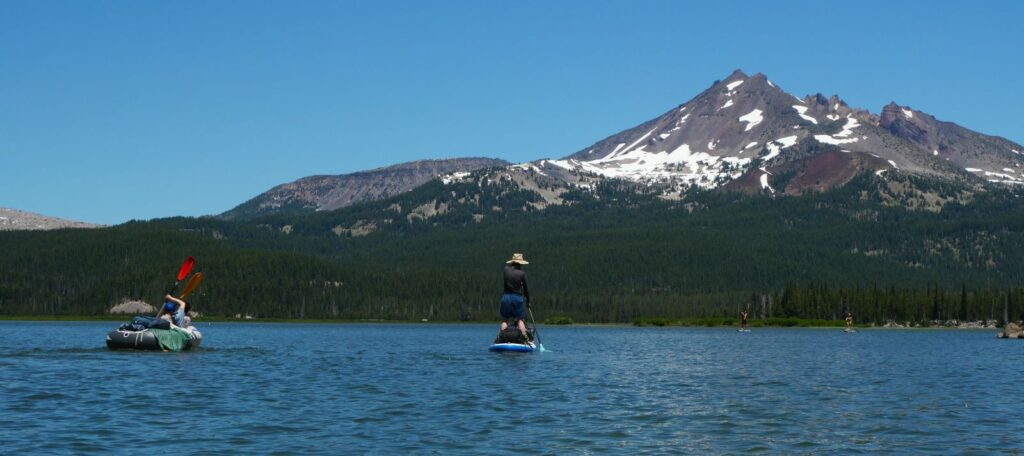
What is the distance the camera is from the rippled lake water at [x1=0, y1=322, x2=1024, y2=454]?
4081cm

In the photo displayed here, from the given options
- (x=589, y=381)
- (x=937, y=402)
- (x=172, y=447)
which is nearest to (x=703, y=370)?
(x=589, y=381)

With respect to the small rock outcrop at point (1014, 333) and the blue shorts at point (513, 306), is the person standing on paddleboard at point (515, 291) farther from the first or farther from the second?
the small rock outcrop at point (1014, 333)

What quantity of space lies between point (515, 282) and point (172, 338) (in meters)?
24.6

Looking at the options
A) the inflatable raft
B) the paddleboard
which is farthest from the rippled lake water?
the paddleboard

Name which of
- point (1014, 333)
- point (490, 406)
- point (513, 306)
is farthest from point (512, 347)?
point (1014, 333)

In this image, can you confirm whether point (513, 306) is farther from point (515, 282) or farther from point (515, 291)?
point (515, 282)

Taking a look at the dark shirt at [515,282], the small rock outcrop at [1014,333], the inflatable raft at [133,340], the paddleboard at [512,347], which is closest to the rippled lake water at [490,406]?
the inflatable raft at [133,340]

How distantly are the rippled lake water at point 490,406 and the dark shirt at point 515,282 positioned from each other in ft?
19.9

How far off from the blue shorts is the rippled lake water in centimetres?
606

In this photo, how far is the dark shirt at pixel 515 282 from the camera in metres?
88.7

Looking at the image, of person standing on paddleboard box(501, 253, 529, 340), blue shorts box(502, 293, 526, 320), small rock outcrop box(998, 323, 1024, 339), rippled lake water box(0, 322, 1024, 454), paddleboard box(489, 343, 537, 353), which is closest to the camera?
rippled lake water box(0, 322, 1024, 454)

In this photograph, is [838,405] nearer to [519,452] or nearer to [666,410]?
[666,410]

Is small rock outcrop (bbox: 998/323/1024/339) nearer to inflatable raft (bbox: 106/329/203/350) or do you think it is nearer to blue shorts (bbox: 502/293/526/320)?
blue shorts (bbox: 502/293/526/320)

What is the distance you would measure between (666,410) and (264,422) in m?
16.6
